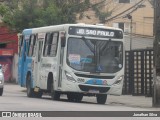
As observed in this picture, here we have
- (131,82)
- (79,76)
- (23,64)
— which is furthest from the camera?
(131,82)

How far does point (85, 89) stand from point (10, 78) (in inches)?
1207

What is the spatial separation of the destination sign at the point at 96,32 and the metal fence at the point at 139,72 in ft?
18.4

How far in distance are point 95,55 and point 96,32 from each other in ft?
3.40

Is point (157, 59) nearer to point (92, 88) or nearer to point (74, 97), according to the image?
point (92, 88)

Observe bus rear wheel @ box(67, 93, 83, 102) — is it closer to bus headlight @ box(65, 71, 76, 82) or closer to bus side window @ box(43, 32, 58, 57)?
bus side window @ box(43, 32, 58, 57)

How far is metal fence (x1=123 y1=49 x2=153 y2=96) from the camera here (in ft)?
97.3

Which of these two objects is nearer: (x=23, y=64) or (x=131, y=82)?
(x=23, y=64)

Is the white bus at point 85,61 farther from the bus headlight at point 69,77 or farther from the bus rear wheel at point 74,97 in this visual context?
the bus rear wheel at point 74,97

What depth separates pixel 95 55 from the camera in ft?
77.8

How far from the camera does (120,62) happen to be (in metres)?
24.2

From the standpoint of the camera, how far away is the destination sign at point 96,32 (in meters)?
23.6

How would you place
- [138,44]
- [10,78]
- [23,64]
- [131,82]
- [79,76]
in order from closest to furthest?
[79,76], [23,64], [131,82], [138,44], [10,78]

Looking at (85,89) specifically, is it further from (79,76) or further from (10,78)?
(10,78)

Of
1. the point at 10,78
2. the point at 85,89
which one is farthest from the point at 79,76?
the point at 10,78
